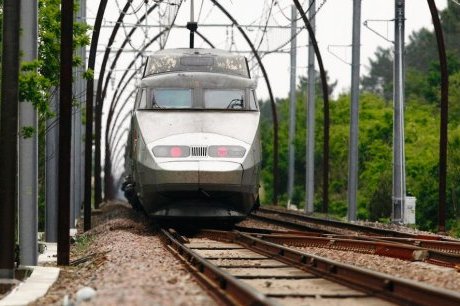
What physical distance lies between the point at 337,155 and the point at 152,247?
142 feet

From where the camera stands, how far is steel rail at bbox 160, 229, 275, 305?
951 centimetres

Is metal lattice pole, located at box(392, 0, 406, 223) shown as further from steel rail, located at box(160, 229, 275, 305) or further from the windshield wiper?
steel rail, located at box(160, 229, 275, 305)

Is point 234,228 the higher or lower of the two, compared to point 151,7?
lower

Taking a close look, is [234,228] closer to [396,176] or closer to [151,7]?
[396,176]

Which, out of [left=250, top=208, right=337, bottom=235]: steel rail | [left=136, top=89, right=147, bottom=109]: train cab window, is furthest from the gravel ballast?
[left=250, top=208, right=337, bottom=235]: steel rail

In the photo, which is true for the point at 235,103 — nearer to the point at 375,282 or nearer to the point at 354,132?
the point at 354,132

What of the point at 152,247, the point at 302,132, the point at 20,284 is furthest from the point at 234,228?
the point at 302,132

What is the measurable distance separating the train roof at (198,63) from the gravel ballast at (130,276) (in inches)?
165

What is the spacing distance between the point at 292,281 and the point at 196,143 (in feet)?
26.9

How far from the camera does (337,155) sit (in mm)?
60781

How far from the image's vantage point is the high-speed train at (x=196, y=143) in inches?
802

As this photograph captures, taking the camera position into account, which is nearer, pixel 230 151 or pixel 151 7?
pixel 230 151

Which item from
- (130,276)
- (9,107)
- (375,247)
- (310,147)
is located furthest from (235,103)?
(310,147)

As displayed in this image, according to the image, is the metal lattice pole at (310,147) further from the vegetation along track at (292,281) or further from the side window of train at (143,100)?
the vegetation along track at (292,281)
